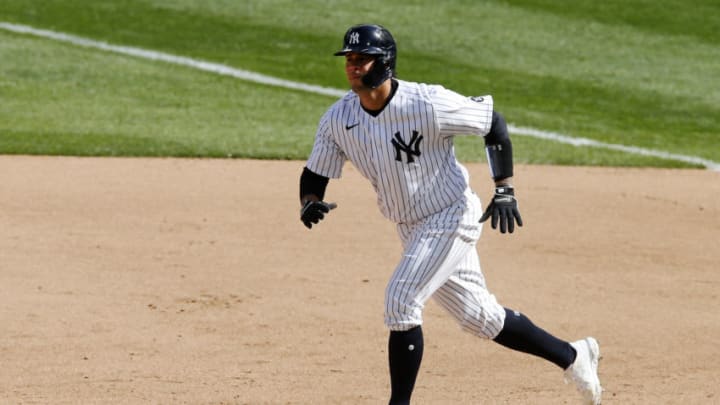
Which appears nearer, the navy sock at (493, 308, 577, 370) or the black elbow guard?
the black elbow guard

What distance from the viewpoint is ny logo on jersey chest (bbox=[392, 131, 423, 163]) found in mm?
5652

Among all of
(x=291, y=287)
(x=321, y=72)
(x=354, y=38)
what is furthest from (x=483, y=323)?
(x=321, y=72)

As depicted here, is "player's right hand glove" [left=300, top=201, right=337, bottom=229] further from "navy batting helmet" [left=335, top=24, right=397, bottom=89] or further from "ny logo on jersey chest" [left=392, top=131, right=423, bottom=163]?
"navy batting helmet" [left=335, top=24, right=397, bottom=89]

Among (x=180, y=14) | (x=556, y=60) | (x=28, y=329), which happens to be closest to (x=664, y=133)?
(x=556, y=60)

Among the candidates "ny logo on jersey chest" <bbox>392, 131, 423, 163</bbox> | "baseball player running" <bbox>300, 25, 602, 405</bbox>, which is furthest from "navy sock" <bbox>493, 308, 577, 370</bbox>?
"ny logo on jersey chest" <bbox>392, 131, 423, 163</bbox>

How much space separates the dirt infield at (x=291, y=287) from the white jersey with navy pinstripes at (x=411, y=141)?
1111 mm

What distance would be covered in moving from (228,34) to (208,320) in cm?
1085

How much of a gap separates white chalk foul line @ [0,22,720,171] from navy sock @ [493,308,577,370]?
23.8ft

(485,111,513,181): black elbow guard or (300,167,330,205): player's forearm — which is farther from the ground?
(485,111,513,181): black elbow guard

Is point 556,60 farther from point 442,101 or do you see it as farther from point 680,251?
point 442,101

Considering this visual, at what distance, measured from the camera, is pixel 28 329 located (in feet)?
23.9

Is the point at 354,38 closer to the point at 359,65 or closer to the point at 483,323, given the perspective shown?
the point at 359,65

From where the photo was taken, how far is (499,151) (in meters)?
5.80

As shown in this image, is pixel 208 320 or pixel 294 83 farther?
pixel 294 83
